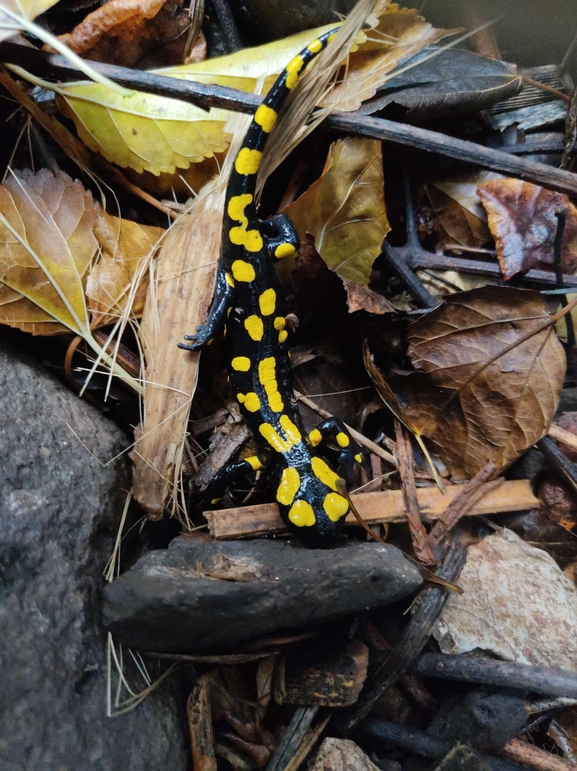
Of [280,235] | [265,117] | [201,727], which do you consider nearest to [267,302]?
[280,235]

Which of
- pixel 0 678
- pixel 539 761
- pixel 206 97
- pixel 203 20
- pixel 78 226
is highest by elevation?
pixel 203 20

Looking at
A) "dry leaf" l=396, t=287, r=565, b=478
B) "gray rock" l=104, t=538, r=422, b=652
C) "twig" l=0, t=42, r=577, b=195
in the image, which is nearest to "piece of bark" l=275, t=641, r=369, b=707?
"gray rock" l=104, t=538, r=422, b=652

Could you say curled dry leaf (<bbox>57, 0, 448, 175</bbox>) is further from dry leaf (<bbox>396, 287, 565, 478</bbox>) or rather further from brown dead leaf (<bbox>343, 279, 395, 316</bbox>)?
dry leaf (<bbox>396, 287, 565, 478</bbox>)

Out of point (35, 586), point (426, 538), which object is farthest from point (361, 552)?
point (35, 586)

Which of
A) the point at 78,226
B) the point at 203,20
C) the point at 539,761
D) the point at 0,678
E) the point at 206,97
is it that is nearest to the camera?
the point at 0,678

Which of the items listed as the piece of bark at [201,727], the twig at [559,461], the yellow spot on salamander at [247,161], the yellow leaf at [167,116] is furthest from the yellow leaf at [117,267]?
the twig at [559,461]

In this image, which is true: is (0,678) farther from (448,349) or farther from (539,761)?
(448,349)

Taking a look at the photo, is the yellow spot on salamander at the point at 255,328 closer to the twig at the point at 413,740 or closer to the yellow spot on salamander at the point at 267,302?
the yellow spot on salamander at the point at 267,302
